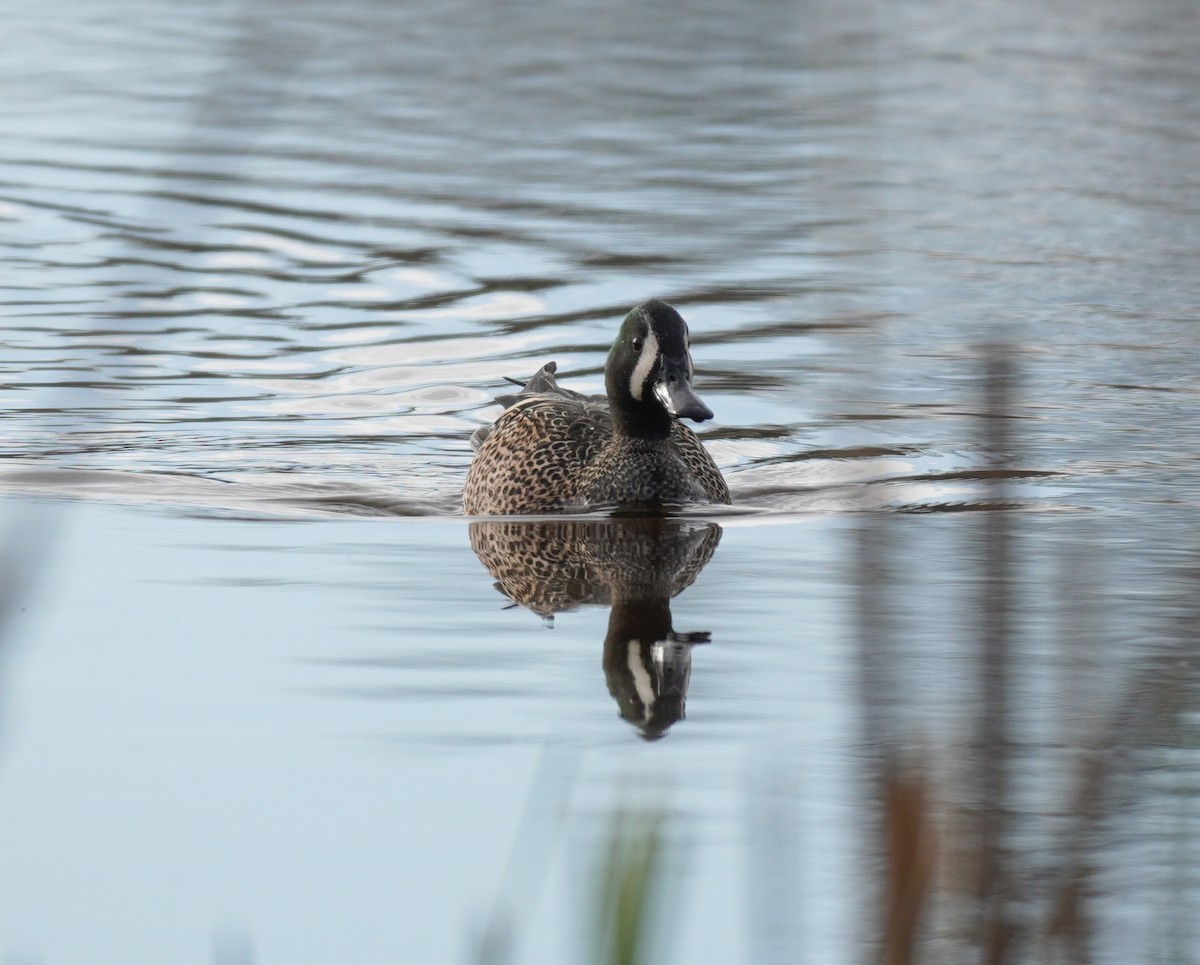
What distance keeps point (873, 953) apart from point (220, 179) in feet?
3.59

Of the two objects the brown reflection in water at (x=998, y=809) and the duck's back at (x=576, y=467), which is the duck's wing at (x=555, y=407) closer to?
the duck's back at (x=576, y=467)

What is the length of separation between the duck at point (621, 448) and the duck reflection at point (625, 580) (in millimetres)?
144

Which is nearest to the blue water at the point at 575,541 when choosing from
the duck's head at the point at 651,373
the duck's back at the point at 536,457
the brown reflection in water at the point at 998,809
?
the brown reflection in water at the point at 998,809

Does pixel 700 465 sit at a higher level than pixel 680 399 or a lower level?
lower

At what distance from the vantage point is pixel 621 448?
9.27 m

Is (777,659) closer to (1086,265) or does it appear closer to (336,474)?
(336,474)

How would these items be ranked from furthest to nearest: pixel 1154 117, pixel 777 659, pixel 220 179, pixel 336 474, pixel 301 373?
→ pixel 1154 117 < pixel 301 373 < pixel 336 474 < pixel 777 659 < pixel 220 179

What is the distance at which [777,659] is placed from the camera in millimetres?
6684

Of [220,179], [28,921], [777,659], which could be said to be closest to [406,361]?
[777,659]

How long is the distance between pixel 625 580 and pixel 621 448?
4.28 feet

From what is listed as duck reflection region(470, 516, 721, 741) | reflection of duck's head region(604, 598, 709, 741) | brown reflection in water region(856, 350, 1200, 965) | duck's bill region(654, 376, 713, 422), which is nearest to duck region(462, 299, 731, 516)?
duck's bill region(654, 376, 713, 422)

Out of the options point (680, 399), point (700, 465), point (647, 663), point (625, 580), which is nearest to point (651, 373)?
point (680, 399)

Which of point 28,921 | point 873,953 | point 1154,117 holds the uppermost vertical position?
point 873,953

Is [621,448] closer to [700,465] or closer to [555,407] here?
[700,465]
